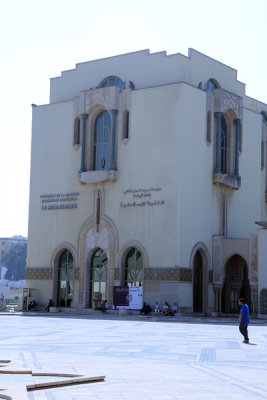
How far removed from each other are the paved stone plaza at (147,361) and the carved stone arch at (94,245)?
15156mm

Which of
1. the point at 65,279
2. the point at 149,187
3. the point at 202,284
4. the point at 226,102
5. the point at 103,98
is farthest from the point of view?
the point at 65,279

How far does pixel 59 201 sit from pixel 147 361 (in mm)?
28003

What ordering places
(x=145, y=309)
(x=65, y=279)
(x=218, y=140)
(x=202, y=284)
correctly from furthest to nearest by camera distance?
1. (x=65, y=279)
2. (x=218, y=140)
3. (x=202, y=284)
4. (x=145, y=309)

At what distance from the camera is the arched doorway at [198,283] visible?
3756cm

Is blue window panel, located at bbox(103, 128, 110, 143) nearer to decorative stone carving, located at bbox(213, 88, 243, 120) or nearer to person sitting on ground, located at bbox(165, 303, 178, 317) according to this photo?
decorative stone carving, located at bbox(213, 88, 243, 120)

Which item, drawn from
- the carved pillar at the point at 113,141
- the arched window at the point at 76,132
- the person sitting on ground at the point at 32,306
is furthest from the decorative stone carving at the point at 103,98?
the person sitting on ground at the point at 32,306

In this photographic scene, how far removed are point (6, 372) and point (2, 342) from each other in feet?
22.6

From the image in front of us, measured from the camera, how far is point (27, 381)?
10328 millimetres

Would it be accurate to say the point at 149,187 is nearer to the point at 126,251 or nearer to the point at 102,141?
the point at 126,251

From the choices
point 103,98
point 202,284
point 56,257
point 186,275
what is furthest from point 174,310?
point 103,98

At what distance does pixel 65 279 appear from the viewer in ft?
133

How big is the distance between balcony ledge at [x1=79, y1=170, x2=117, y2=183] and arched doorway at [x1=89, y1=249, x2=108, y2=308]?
12.5 ft

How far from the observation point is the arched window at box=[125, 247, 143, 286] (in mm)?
37312

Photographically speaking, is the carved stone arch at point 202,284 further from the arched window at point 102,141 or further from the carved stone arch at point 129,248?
the arched window at point 102,141
